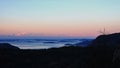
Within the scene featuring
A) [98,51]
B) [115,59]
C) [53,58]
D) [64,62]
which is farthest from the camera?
[53,58]

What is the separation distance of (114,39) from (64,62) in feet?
59.3

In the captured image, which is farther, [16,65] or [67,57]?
[67,57]

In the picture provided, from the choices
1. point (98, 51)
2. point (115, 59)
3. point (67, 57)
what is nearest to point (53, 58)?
point (67, 57)

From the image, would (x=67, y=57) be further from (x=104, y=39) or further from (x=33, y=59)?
(x=104, y=39)

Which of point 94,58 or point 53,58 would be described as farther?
point 53,58

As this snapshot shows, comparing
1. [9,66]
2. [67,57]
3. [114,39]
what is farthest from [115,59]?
[114,39]

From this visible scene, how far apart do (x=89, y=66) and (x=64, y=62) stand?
3.48 m

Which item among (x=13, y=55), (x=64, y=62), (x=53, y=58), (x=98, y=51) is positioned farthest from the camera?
(x=13, y=55)

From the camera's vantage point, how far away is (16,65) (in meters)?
22.8

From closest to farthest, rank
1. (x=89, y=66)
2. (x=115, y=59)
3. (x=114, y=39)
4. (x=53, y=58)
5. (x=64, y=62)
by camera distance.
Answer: (x=115, y=59) → (x=89, y=66) → (x=64, y=62) → (x=53, y=58) → (x=114, y=39)

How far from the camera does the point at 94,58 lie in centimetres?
1975

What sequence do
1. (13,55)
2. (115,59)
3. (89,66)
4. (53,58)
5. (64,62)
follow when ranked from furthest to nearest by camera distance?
(13,55)
(53,58)
(64,62)
(89,66)
(115,59)

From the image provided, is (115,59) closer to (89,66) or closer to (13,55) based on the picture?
(89,66)

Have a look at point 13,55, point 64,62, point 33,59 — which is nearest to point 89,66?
point 64,62
